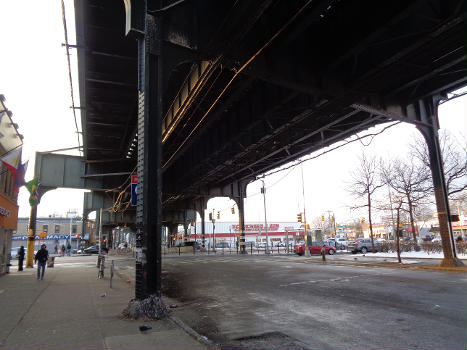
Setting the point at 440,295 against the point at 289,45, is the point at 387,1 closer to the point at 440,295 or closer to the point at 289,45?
the point at 289,45

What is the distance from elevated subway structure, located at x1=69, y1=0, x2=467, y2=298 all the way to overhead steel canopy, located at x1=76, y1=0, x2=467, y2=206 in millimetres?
47

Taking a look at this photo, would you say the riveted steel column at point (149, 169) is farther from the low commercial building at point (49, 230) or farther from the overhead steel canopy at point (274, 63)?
the low commercial building at point (49, 230)

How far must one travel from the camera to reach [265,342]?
570 cm

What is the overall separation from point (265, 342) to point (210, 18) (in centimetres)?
930

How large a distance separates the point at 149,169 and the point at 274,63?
22.6 feet

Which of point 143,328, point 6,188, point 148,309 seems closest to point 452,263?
point 148,309

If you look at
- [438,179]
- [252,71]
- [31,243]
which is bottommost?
[31,243]

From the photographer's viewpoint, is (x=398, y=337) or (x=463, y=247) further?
(x=463, y=247)

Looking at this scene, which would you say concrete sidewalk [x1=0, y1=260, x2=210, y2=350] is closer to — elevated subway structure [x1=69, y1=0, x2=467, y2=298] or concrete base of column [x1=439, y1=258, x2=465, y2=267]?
elevated subway structure [x1=69, y1=0, x2=467, y2=298]

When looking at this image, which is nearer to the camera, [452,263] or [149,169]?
[149,169]

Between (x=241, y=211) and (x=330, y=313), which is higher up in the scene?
(x=241, y=211)

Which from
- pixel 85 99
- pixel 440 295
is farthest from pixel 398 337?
pixel 85 99

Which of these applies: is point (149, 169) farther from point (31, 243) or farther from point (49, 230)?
point (49, 230)

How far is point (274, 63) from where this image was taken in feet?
41.4
